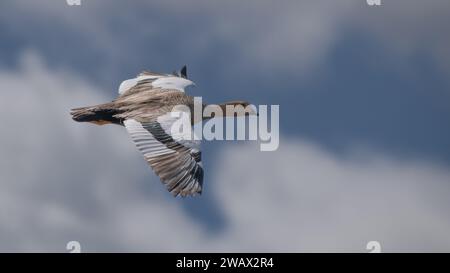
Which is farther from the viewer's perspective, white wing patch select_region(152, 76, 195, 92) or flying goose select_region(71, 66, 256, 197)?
white wing patch select_region(152, 76, 195, 92)

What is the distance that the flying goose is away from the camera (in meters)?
18.9

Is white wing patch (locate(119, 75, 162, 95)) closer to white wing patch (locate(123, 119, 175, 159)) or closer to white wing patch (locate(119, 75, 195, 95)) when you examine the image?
white wing patch (locate(119, 75, 195, 95))

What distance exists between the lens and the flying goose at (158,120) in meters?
18.9

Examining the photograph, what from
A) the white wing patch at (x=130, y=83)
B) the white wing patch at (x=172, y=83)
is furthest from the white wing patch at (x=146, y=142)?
the white wing patch at (x=172, y=83)

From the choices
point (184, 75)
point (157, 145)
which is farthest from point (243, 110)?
point (157, 145)

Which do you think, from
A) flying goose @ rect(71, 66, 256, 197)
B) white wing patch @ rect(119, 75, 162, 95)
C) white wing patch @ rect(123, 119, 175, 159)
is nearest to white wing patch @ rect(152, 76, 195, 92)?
flying goose @ rect(71, 66, 256, 197)

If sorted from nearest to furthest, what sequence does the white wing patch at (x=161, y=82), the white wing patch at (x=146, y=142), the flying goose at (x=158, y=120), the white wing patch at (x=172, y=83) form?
the flying goose at (x=158, y=120) < the white wing patch at (x=146, y=142) < the white wing patch at (x=161, y=82) < the white wing patch at (x=172, y=83)

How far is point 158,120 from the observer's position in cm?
2131

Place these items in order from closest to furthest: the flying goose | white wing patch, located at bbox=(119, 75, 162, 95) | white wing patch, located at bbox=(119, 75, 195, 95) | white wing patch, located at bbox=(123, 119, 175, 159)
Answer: the flying goose < white wing patch, located at bbox=(123, 119, 175, 159) < white wing patch, located at bbox=(119, 75, 162, 95) < white wing patch, located at bbox=(119, 75, 195, 95)

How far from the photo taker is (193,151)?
65.0 feet

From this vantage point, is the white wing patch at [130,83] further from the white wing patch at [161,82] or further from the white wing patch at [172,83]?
the white wing patch at [172,83]

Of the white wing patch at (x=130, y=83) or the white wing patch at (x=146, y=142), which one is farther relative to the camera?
the white wing patch at (x=130, y=83)

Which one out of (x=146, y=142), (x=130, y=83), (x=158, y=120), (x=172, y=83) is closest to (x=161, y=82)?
(x=172, y=83)

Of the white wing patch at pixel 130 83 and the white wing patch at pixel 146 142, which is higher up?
the white wing patch at pixel 130 83
